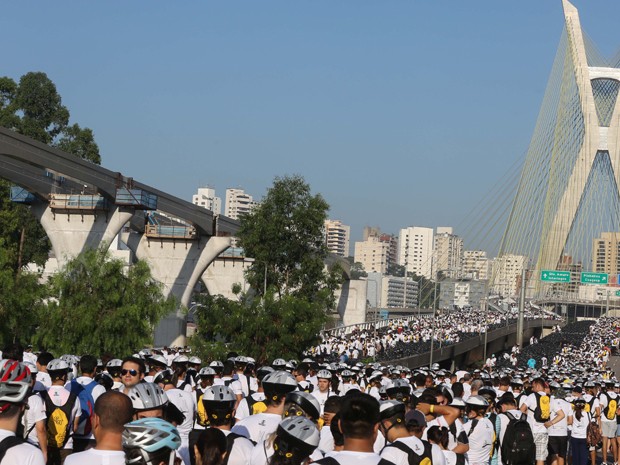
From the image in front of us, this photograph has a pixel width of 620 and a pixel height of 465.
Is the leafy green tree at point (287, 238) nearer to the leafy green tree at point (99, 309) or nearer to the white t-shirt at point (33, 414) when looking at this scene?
the leafy green tree at point (99, 309)

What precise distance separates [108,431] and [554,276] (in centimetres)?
9321

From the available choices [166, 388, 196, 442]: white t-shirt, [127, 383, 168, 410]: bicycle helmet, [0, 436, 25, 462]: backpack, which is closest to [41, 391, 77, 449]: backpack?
[166, 388, 196, 442]: white t-shirt

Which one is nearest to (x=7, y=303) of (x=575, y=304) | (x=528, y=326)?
(x=528, y=326)

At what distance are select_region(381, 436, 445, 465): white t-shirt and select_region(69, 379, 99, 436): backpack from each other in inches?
140

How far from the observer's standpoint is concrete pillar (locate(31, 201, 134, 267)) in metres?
49.1

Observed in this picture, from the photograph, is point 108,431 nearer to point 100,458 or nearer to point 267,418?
point 100,458

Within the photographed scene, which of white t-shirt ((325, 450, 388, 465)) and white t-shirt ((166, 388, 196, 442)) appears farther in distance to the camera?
white t-shirt ((166, 388, 196, 442))

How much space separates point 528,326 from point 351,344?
186 feet

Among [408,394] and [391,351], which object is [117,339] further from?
[391,351]

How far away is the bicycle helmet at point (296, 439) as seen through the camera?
538 centimetres

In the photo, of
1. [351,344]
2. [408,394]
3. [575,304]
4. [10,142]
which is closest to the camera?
[408,394]

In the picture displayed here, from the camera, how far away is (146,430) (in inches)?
190

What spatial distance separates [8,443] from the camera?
18.3 ft

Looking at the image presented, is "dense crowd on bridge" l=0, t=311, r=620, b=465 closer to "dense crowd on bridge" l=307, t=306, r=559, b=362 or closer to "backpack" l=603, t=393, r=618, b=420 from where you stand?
"backpack" l=603, t=393, r=618, b=420
